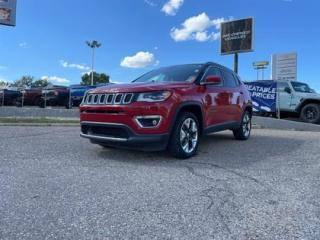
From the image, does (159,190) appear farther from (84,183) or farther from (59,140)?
(59,140)

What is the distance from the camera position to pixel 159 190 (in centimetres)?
391

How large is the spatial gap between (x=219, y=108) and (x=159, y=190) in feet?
10.7

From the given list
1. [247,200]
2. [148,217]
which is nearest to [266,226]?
[247,200]

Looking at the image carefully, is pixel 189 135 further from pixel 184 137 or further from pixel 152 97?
pixel 152 97

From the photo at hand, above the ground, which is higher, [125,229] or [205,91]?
[205,91]

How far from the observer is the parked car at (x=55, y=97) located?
20078mm

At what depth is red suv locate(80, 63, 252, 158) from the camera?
16.5ft

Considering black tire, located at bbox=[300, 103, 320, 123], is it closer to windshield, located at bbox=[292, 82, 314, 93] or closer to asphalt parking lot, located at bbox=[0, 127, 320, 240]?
windshield, located at bbox=[292, 82, 314, 93]

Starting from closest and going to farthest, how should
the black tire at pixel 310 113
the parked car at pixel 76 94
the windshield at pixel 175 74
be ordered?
the windshield at pixel 175 74, the black tire at pixel 310 113, the parked car at pixel 76 94

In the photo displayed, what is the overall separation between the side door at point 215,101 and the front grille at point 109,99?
1635 mm

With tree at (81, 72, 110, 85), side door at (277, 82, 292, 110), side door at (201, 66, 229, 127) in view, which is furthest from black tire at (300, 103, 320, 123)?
tree at (81, 72, 110, 85)

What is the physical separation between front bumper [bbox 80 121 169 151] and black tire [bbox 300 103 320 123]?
1043 cm

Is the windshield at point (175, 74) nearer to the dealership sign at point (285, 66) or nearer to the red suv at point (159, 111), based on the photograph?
the red suv at point (159, 111)

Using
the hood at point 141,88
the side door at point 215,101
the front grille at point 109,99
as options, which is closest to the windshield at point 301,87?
the side door at point 215,101
